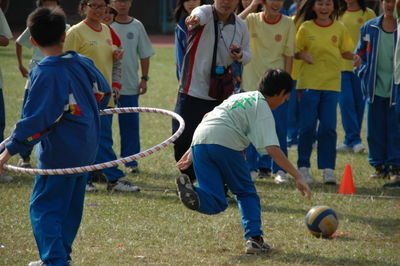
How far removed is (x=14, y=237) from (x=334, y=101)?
14.4ft

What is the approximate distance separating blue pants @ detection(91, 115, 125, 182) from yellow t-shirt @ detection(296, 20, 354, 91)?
8.12ft

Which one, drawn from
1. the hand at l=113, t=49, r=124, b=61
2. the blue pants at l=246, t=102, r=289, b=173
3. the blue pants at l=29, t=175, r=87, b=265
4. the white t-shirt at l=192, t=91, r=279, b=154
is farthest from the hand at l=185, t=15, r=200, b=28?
the blue pants at l=29, t=175, r=87, b=265

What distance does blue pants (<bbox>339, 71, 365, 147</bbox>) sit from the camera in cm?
1161

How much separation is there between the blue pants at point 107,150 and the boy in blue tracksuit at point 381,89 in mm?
3361

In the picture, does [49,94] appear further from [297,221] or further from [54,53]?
[297,221]

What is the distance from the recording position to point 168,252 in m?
6.19

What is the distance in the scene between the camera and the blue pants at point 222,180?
6012 mm

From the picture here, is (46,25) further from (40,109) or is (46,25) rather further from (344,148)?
(344,148)

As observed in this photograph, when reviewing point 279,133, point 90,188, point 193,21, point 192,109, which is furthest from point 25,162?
point 193,21

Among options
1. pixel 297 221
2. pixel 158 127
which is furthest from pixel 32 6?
pixel 297 221

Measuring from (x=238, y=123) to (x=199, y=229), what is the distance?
4.44 feet

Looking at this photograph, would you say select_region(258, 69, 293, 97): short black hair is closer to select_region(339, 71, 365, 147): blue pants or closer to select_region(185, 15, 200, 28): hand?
select_region(185, 15, 200, 28): hand

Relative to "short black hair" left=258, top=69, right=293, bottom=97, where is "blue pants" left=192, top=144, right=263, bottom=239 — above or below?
below

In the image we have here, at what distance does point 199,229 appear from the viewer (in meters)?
6.91
